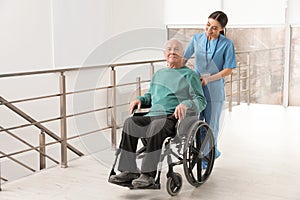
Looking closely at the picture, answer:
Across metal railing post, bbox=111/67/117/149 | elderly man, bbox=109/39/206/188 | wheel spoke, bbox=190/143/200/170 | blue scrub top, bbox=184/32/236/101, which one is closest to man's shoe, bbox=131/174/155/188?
elderly man, bbox=109/39/206/188

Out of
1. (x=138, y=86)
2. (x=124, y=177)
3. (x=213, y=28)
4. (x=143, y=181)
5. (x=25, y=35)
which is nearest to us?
(x=143, y=181)

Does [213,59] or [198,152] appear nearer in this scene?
[198,152]

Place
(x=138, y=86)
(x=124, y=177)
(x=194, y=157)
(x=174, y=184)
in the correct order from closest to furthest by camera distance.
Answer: (x=124, y=177), (x=174, y=184), (x=194, y=157), (x=138, y=86)

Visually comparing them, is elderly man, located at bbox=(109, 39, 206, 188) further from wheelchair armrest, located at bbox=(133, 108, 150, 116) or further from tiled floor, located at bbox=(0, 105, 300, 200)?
tiled floor, located at bbox=(0, 105, 300, 200)

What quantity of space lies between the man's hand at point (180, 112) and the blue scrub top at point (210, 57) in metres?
0.58

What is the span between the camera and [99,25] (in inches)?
222

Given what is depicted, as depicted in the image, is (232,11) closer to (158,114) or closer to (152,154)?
(158,114)

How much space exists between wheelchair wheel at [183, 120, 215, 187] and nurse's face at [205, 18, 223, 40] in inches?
26.7

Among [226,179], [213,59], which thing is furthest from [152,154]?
[213,59]

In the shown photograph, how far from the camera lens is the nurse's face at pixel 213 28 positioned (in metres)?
3.45

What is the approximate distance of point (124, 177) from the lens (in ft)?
9.93

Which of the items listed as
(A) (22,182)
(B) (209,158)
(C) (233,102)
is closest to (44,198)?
(A) (22,182)

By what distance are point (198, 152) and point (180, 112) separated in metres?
0.39

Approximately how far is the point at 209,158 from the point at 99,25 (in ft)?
8.96
